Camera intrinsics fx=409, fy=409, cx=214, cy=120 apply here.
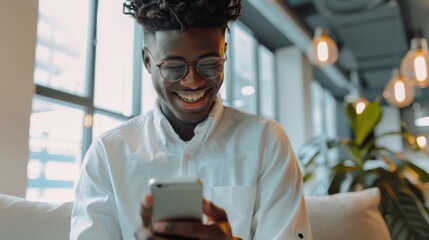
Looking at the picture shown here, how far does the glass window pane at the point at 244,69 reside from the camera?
464cm

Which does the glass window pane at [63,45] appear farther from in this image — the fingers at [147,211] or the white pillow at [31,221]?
the fingers at [147,211]

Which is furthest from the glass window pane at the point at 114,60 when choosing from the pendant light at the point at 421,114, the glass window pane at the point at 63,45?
the pendant light at the point at 421,114

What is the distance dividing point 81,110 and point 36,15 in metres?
0.76

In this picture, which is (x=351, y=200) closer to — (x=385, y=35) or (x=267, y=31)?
(x=267, y=31)

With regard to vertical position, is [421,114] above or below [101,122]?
above

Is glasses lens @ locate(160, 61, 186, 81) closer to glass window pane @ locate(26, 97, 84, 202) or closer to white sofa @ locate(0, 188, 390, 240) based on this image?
white sofa @ locate(0, 188, 390, 240)

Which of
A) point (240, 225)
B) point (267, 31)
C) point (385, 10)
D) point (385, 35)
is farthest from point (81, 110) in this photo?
point (385, 35)

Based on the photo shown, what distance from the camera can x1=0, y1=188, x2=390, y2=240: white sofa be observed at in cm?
128

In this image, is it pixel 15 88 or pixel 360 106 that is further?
pixel 360 106

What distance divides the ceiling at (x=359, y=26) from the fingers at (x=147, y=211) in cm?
314

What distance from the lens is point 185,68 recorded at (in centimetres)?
94

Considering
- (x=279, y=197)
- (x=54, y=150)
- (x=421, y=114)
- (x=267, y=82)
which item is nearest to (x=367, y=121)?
(x=279, y=197)

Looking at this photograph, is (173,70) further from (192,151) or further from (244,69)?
(244,69)

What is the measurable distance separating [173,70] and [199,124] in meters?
0.17
